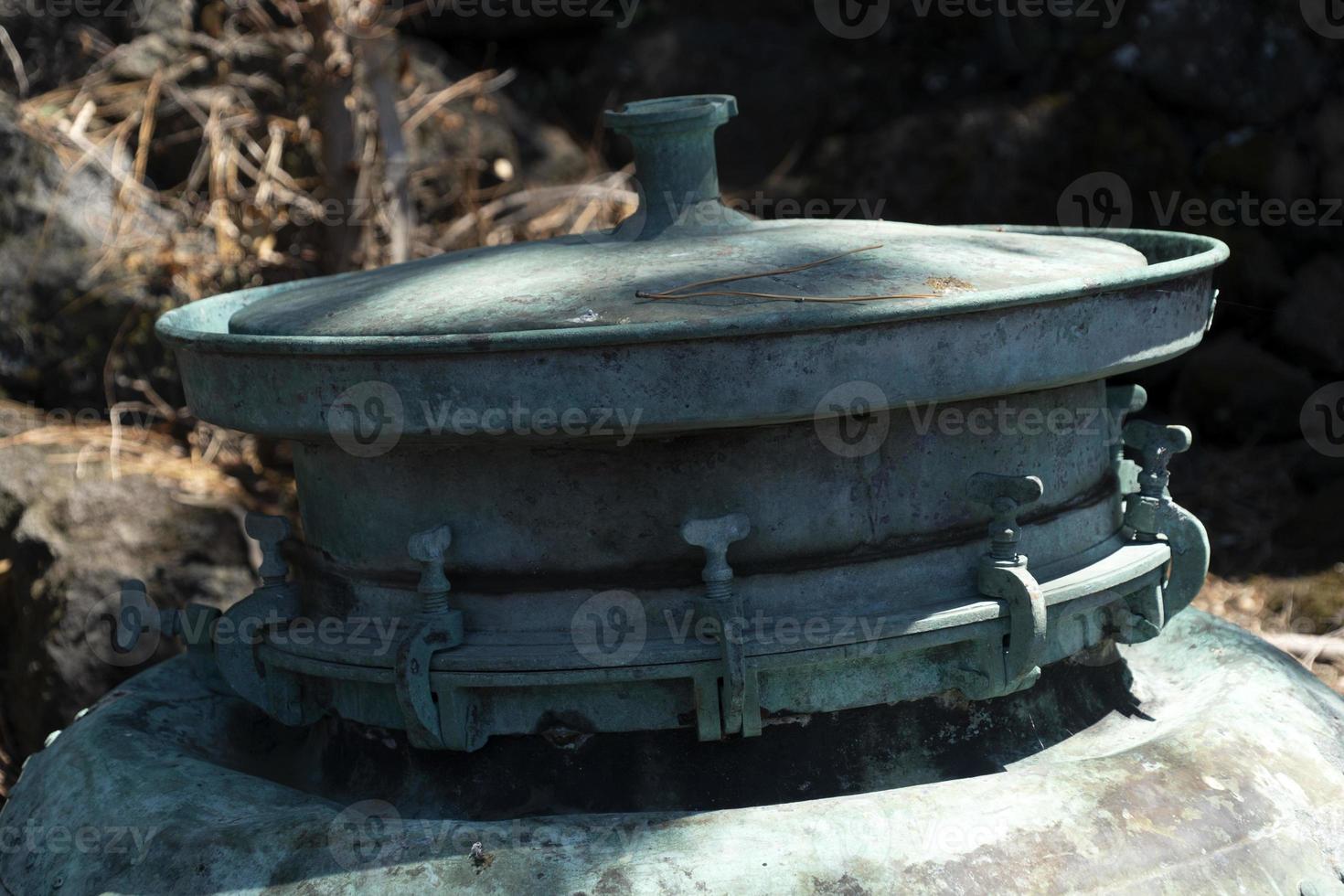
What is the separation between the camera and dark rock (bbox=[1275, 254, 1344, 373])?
4.77 meters

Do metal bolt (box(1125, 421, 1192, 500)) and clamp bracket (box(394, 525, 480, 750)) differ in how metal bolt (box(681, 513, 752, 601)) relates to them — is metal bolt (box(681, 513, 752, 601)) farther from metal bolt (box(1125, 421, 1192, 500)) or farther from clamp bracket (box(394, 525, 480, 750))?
metal bolt (box(1125, 421, 1192, 500))

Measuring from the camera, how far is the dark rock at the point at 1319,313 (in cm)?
477

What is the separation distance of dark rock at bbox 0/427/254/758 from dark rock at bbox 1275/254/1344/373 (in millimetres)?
3588

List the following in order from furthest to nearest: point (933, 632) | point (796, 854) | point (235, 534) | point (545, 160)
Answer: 1. point (545, 160)
2. point (235, 534)
3. point (933, 632)
4. point (796, 854)

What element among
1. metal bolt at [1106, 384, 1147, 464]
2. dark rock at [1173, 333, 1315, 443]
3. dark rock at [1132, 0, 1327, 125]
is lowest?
dark rock at [1173, 333, 1315, 443]

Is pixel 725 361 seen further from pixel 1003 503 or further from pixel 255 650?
pixel 255 650

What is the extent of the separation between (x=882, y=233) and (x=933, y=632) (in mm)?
741

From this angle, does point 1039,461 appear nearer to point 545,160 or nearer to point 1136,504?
point 1136,504

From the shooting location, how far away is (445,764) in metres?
1.96

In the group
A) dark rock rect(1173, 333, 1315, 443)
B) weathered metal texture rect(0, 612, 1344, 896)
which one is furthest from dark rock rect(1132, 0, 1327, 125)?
weathered metal texture rect(0, 612, 1344, 896)

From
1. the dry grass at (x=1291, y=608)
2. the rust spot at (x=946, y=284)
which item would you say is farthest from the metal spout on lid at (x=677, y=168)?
the dry grass at (x=1291, y=608)

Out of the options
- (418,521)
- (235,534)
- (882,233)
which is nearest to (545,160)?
(235,534)

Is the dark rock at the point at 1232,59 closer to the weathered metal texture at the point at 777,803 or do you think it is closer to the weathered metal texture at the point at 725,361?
the weathered metal texture at the point at 777,803

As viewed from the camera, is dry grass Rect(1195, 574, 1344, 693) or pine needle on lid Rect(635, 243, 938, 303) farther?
dry grass Rect(1195, 574, 1344, 693)
